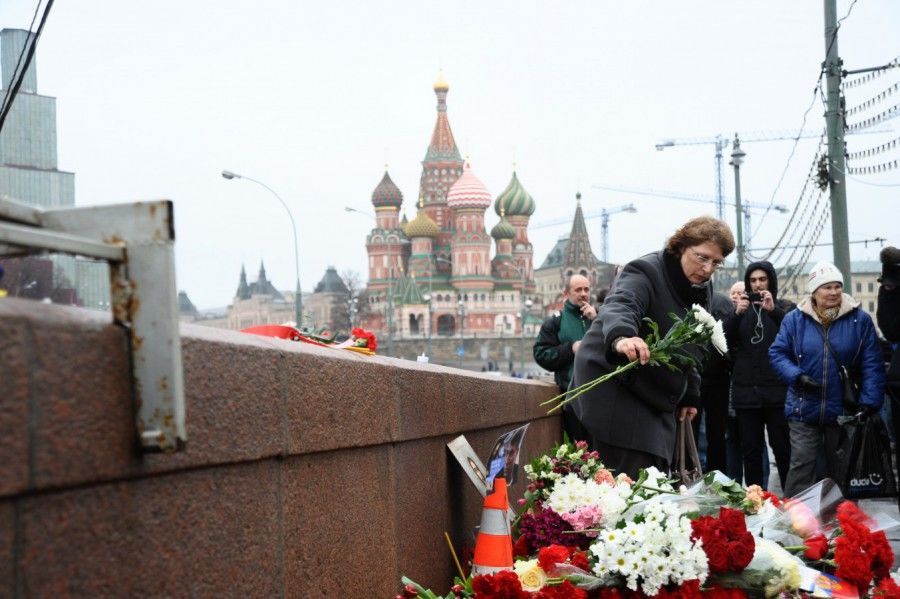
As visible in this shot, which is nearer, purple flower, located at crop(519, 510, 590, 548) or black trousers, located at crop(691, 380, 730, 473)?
purple flower, located at crop(519, 510, 590, 548)

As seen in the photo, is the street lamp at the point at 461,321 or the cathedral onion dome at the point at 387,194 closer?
the street lamp at the point at 461,321

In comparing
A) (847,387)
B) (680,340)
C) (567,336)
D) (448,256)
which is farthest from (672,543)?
(448,256)

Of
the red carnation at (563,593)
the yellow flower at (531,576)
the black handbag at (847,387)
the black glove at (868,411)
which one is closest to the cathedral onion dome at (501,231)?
the black handbag at (847,387)

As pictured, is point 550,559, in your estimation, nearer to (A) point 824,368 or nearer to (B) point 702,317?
(B) point 702,317

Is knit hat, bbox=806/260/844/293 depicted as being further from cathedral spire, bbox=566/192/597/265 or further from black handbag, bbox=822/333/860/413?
cathedral spire, bbox=566/192/597/265

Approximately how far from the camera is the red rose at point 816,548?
388 centimetres

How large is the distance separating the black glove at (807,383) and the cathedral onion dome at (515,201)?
115015mm

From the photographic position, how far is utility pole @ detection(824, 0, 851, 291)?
543 inches

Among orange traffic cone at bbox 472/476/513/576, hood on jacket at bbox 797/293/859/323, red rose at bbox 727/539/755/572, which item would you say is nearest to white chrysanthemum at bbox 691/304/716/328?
orange traffic cone at bbox 472/476/513/576

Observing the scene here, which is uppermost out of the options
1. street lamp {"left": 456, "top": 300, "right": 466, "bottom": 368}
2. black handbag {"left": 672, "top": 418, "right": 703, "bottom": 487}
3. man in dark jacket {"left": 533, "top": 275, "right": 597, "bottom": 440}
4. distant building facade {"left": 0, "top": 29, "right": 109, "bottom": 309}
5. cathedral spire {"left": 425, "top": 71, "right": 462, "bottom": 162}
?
cathedral spire {"left": 425, "top": 71, "right": 462, "bottom": 162}

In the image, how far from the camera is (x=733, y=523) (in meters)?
3.41

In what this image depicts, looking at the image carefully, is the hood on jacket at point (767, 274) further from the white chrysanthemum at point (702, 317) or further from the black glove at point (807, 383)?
the white chrysanthemum at point (702, 317)

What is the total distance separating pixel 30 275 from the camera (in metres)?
2.27

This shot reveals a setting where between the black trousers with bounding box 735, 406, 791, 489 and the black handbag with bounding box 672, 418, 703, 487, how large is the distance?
3.01 metres
